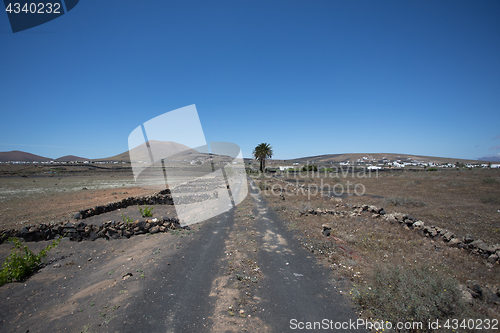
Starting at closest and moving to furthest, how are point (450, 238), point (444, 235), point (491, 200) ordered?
point (450, 238) → point (444, 235) → point (491, 200)

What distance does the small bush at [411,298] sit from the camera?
4.06 m

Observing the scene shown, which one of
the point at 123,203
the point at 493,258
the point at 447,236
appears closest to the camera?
the point at 493,258

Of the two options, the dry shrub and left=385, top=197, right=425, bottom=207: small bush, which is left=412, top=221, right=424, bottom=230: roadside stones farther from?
left=385, top=197, right=425, bottom=207: small bush

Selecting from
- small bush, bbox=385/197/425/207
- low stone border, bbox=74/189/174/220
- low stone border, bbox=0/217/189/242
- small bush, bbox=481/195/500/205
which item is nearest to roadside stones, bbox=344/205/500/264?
small bush, bbox=385/197/425/207

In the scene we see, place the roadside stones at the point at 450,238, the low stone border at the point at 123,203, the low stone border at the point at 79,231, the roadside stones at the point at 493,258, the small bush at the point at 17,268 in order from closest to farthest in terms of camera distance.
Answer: the small bush at the point at 17,268 → the roadside stones at the point at 493,258 → the roadside stones at the point at 450,238 → the low stone border at the point at 79,231 → the low stone border at the point at 123,203

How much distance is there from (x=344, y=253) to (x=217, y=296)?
534cm

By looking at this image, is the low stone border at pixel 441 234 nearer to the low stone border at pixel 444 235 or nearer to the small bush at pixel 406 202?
the low stone border at pixel 444 235

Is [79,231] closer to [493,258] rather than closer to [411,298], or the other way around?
[411,298]

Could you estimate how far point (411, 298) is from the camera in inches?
176

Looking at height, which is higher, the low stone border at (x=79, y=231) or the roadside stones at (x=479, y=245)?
the low stone border at (x=79, y=231)

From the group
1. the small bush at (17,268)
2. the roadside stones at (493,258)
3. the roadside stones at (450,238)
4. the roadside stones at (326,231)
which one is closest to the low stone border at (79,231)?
the small bush at (17,268)

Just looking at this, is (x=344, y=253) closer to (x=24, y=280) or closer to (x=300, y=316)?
(x=300, y=316)

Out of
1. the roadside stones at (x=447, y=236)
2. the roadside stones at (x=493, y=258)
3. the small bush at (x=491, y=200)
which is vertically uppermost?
the roadside stones at (x=447, y=236)

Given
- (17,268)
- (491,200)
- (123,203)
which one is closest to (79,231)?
(17,268)
